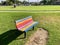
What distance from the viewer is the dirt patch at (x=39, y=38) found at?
366 inches

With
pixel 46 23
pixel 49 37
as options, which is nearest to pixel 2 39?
pixel 49 37

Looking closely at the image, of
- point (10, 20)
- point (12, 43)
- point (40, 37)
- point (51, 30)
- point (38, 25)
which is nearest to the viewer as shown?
point (12, 43)

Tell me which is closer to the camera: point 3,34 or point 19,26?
point 19,26

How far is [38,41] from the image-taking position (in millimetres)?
9547

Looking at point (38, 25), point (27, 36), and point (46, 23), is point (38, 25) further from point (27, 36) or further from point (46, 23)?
point (27, 36)

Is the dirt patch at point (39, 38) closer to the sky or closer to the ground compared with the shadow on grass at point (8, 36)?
closer to the ground

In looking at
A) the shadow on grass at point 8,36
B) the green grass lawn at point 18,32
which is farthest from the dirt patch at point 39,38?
the shadow on grass at point 8,36

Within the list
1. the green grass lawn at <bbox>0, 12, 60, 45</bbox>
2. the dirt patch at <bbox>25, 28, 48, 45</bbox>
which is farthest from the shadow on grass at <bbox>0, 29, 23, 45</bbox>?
the dirt patch at <bbox>25, 28, 48, 45</bbox>

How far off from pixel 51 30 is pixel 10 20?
338 cm

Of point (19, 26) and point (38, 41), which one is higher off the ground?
point (19, 26)

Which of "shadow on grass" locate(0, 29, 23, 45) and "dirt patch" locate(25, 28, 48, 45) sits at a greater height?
"shadow on grass" locate(0, 29, 23, 45)

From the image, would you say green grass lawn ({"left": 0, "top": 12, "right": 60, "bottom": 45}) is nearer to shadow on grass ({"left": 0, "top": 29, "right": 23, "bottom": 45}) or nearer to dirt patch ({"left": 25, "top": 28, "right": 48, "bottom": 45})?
shadow on grass ({"left": 0, "top": 29, "right": 23, "bottom": 45})

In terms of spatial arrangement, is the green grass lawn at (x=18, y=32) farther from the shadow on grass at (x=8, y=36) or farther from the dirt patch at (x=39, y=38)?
the dirt patch at (x=39, y=38)

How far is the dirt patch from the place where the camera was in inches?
366
